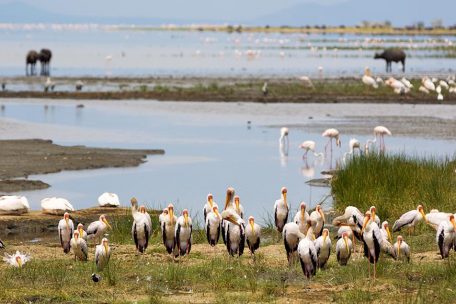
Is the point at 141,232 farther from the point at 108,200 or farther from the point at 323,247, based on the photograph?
the point at 108,200

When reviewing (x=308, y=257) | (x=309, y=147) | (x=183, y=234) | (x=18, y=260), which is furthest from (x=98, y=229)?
(x=309, y=147)

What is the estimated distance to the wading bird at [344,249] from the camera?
13.4 m

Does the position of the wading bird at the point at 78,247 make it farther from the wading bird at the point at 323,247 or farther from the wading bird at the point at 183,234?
the wading bird at the point at 323,247

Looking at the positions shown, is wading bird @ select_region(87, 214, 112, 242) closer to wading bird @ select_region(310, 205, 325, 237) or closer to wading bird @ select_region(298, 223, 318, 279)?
wading bird @ select_region(310, 205, 325, 237)

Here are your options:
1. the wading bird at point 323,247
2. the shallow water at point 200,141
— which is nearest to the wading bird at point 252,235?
the wading bird at point 323,247

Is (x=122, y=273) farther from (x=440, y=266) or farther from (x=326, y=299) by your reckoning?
(x=440, y=266)

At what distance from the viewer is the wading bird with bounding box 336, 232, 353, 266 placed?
13414 millimetres

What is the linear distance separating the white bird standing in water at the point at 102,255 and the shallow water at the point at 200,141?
612 centimetres

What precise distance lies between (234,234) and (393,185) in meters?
5.05

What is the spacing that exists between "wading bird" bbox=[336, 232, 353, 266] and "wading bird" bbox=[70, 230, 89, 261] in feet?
9.97

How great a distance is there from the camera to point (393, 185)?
18625mm

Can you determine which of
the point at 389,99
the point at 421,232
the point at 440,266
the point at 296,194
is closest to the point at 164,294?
the point at 440,266

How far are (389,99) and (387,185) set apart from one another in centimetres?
2808

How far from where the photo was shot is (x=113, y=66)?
7300cm
